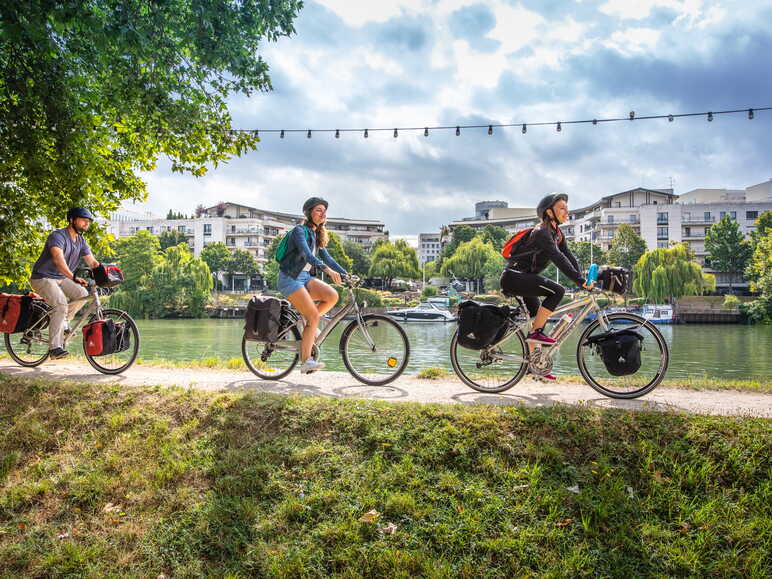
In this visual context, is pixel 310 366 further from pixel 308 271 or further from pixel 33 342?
pixel 33 342

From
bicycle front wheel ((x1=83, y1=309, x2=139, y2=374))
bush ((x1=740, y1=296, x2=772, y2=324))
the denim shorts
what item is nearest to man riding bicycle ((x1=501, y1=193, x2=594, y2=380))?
the denim shorts

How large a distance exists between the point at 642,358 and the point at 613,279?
2.84 ft

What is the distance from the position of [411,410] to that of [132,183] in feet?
23.1

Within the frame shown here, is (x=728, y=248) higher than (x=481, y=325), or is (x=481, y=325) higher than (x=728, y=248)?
(x=728, y=248)

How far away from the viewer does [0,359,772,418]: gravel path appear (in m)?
5.10

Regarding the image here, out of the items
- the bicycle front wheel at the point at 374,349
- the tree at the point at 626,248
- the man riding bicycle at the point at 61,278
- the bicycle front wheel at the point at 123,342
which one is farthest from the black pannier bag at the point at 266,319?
the tree at the point at 626,248

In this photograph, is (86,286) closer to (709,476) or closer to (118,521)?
(118,521)

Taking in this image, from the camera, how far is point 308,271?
6121 millimetres

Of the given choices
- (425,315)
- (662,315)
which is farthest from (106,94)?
(662,315)

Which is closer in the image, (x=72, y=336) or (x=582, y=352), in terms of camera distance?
(x=582, y=352)

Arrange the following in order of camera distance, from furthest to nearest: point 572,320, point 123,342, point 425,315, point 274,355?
point 425,315
point 123,342
point 274,355
point 572,320

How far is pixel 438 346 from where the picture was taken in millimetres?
28609

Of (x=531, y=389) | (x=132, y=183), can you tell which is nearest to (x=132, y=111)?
(x=132, y=183)

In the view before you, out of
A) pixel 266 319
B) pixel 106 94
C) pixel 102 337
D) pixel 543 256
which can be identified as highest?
pixel 106 94
